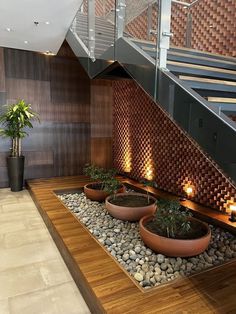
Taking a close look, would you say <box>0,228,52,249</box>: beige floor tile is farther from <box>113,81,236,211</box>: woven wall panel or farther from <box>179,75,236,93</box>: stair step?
<box>179,75,236,93</box>: stair step

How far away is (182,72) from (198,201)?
7.15 ft

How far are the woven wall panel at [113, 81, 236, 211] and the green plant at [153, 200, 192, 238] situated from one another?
2.37ft

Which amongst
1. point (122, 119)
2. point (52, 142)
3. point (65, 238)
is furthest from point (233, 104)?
point (52, 142)


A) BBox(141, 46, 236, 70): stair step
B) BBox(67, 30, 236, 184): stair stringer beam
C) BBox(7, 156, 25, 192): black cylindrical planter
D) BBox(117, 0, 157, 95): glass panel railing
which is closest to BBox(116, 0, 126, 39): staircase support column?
BBox(117, 0, 157, 95): glass panel railing

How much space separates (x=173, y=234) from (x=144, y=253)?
1.16 feet

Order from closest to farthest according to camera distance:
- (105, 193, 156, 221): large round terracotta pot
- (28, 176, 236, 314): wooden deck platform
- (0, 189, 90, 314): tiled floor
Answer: (28, 176, 236, 314): wooden deck platform → (0, 189, 90, 314): tiled floor → (105, 193, 156, 221): large round terracotta pot

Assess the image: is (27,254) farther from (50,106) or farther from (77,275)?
(50,106)

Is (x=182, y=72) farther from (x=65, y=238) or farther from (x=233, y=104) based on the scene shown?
(x=65, y=238)

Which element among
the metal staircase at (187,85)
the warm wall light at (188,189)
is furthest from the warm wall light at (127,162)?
the metal staircase at (187,85)

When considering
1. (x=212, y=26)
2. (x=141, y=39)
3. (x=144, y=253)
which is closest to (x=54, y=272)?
(x=144, y=253)

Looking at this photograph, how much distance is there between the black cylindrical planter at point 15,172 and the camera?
192 inches

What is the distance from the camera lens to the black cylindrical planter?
489cm

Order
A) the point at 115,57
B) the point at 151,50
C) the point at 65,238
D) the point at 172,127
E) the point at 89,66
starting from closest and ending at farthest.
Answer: the point at 151,50
the point at 65,238
the point at 115,57
the point at 89,66
the point at 172,127

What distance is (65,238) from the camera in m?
2.71
